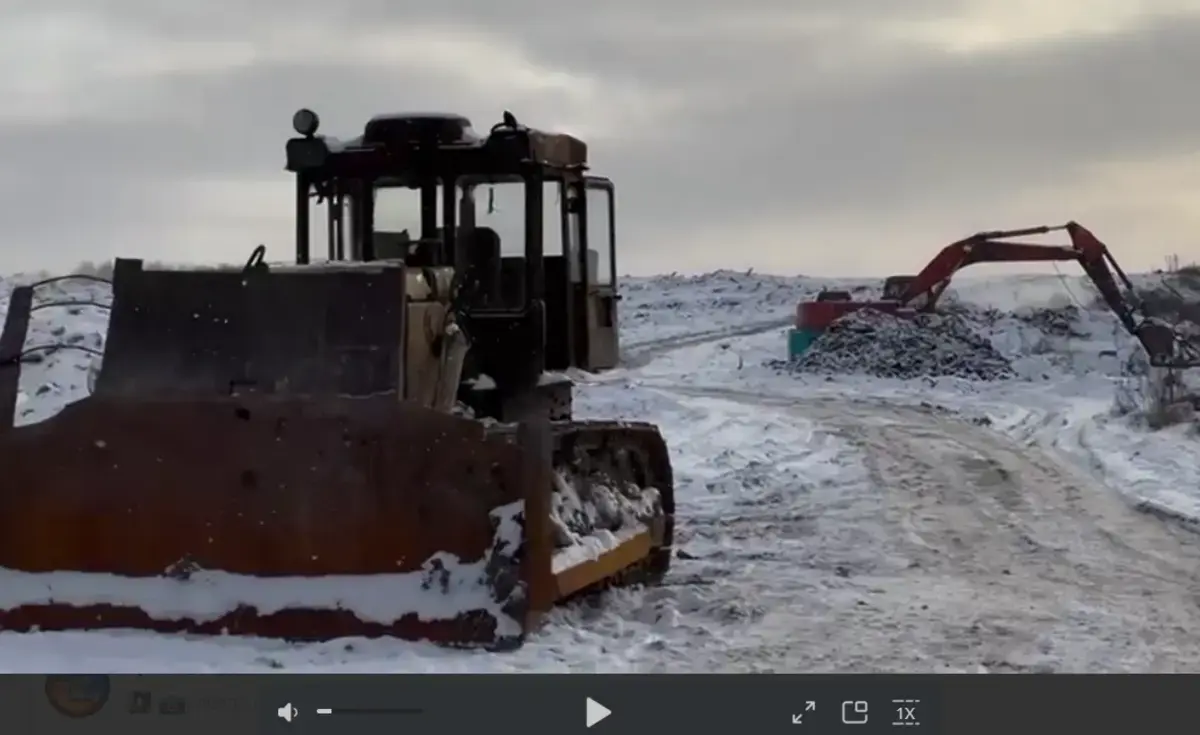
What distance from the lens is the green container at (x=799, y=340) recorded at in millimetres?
19250

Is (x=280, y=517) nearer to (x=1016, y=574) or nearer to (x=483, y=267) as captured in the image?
(x=483, y=267)

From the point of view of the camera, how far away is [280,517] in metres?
4.12

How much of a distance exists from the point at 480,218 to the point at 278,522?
1.63 meters

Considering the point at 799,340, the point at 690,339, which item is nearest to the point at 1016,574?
the point at 799,340

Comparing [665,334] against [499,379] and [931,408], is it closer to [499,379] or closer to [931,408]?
[931,408]

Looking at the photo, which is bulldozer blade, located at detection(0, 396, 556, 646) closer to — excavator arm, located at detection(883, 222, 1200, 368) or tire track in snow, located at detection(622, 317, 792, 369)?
excavator arm, located at detection(883, 222, 1200, 368)

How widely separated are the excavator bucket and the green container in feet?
49.8

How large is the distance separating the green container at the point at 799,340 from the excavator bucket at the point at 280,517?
15.2 m
